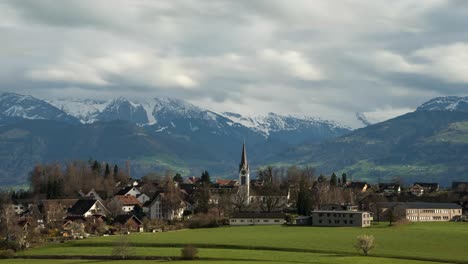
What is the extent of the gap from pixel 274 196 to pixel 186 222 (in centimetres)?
3603

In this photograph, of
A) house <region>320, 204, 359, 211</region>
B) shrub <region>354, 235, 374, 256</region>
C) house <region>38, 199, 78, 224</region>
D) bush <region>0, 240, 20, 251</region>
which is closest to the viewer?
shrub <region>354, 235, 374, 256</region>

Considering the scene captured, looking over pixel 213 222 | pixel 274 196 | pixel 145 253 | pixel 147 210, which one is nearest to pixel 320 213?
pixel 213 222

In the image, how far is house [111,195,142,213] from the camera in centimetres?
18588

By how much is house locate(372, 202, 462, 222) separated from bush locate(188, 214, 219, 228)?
36955 millimetres

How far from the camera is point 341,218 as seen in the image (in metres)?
158

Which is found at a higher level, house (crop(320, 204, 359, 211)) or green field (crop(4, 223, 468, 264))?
house (crop(320, 204, 359, 211))

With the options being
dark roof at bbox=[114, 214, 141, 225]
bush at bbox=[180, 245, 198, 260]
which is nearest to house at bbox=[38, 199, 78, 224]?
dark roof at bbox=[114, 214, 141, 225]

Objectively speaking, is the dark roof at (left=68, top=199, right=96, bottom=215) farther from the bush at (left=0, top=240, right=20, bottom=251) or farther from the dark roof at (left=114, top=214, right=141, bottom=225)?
the bush at (left=0, top=240, right=20, bottom=251)

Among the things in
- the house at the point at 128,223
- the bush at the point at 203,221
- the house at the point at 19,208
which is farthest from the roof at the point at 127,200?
the bush at the point at 203,221

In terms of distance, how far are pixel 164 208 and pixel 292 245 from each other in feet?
224

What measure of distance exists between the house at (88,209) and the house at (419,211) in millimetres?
58298

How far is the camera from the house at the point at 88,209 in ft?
556

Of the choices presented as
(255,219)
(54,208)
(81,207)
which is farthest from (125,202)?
(255,219)

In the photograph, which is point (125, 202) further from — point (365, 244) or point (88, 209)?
point (365, 244)
